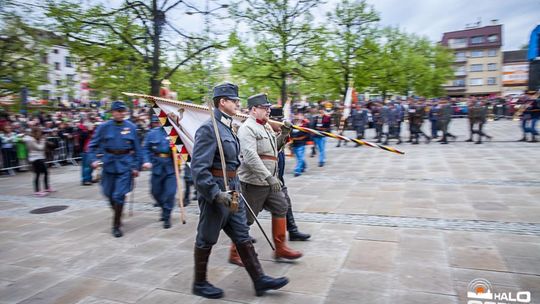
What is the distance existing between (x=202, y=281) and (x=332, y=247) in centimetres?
177

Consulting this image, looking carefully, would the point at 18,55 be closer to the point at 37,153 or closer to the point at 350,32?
the point at 37,153

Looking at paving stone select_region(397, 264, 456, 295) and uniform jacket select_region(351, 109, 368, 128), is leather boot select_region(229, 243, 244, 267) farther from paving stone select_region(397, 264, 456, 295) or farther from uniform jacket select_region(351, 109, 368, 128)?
uniform jacket select_region(351, 109, 368, 128)

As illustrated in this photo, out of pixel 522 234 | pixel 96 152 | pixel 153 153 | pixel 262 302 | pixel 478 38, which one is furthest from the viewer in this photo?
pixel 478 38

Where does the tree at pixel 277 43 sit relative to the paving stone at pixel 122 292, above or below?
above

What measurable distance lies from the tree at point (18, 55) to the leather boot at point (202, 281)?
470 inches

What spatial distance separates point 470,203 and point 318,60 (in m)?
16.5

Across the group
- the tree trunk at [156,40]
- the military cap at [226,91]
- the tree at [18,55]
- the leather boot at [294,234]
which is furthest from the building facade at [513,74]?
the military cap at [226,91]

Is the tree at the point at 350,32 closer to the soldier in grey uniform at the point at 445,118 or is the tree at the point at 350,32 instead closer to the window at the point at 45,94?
the soldier in grey uniform at the point at 445,118

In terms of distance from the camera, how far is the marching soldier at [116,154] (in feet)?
18.6

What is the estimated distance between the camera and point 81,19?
11406 millimetres

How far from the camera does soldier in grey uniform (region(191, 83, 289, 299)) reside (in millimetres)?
3264

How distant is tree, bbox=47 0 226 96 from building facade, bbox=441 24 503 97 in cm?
6405

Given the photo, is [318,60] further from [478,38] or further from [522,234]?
[478,38]

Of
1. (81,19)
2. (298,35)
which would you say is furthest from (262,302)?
(298,35)
